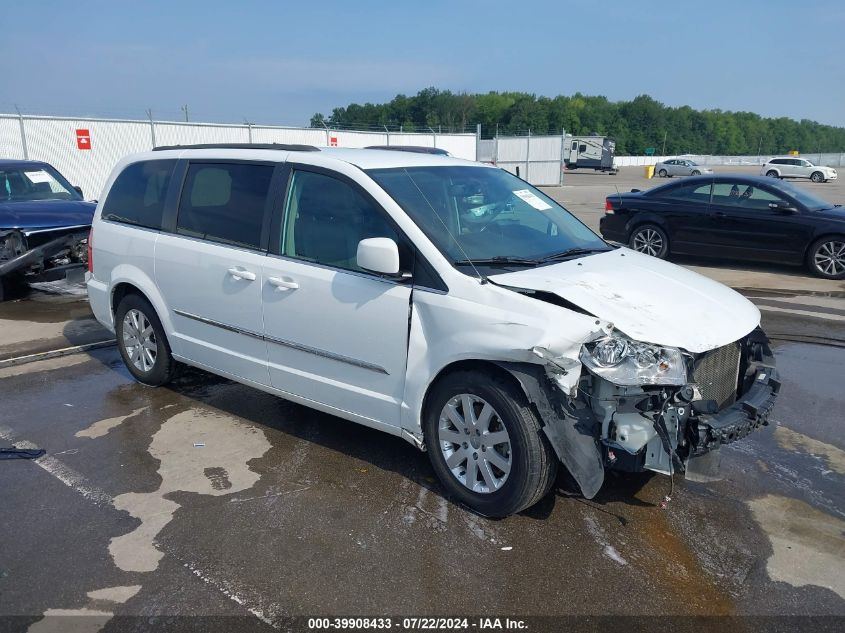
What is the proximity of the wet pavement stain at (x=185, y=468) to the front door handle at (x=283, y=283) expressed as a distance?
1101 mm

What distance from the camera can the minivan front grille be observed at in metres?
3.70

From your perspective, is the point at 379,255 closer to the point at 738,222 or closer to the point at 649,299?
the point at 649,299

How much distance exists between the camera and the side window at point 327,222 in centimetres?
428

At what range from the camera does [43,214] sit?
9.49m

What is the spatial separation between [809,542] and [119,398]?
4.87 metres

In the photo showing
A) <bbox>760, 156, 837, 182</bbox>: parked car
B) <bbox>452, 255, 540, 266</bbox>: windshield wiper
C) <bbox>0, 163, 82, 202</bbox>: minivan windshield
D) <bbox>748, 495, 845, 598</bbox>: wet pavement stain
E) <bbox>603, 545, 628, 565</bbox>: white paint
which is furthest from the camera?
<bbox>760, 156, 837, 182</bbox>: parked car

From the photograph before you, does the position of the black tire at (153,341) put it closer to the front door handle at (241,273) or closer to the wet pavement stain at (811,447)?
the front door handle at (241,273)

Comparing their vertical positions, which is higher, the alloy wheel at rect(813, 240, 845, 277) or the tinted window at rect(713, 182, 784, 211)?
the tinted window at rect(713, 182, 784, 211)

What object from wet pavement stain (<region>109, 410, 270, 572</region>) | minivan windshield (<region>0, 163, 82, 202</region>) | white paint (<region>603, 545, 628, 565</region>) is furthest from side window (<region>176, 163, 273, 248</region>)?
minivan windshield (<region>0, 163, 82, 202</region>)

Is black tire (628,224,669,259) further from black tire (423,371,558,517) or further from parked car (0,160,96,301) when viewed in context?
black tire (423,371,558,517)

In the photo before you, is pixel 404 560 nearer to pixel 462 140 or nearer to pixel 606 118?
pixel 462 140

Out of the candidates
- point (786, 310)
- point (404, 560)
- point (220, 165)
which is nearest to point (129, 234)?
point (220, 165)

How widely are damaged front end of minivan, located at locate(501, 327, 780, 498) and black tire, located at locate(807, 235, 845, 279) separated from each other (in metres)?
8.61

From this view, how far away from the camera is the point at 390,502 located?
4.05 meters
